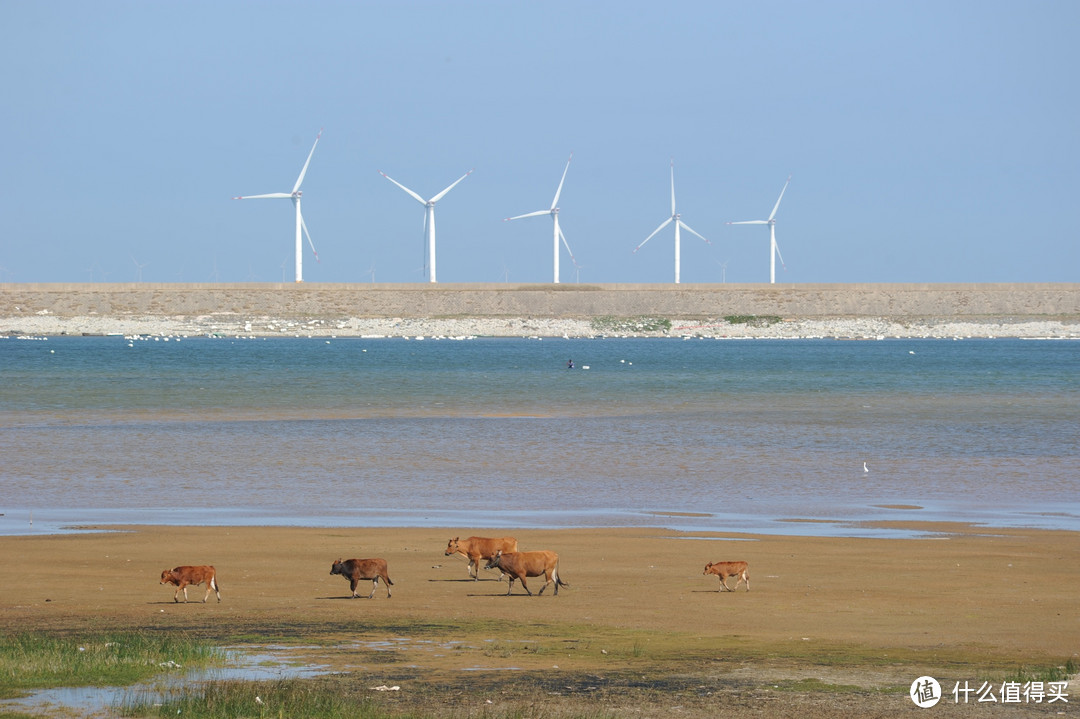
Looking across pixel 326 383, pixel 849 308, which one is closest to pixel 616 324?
pixel 849 308

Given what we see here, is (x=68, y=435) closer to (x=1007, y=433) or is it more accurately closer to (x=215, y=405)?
(x=215, y=405)

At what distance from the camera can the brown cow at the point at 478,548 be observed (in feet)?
50.3

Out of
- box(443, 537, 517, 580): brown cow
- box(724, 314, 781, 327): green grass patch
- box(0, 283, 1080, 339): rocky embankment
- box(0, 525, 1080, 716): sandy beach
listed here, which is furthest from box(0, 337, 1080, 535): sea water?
box(724, 314, 781, 327): green grass patch

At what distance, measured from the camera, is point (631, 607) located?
533 inches

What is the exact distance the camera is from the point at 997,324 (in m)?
167

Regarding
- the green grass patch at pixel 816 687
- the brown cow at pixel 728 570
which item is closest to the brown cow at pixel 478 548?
the brown cow at pixel 728 570

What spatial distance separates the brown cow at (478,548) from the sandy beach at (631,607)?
0.30 meters

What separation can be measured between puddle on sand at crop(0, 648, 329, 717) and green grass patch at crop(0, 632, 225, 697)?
15 centimetres

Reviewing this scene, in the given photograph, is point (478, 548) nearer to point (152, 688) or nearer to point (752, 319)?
point (152, 688)

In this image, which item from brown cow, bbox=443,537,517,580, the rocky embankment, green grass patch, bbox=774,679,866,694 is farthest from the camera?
the rocky embankment

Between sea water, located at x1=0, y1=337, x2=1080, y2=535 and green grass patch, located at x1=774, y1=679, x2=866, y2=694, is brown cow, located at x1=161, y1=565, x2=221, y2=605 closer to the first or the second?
green grass patch, located at x1=774, y1=679, x2=866, y2=694

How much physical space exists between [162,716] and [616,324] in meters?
158

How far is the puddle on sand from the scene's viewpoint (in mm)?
9305

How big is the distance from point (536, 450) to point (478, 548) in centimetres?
1757
